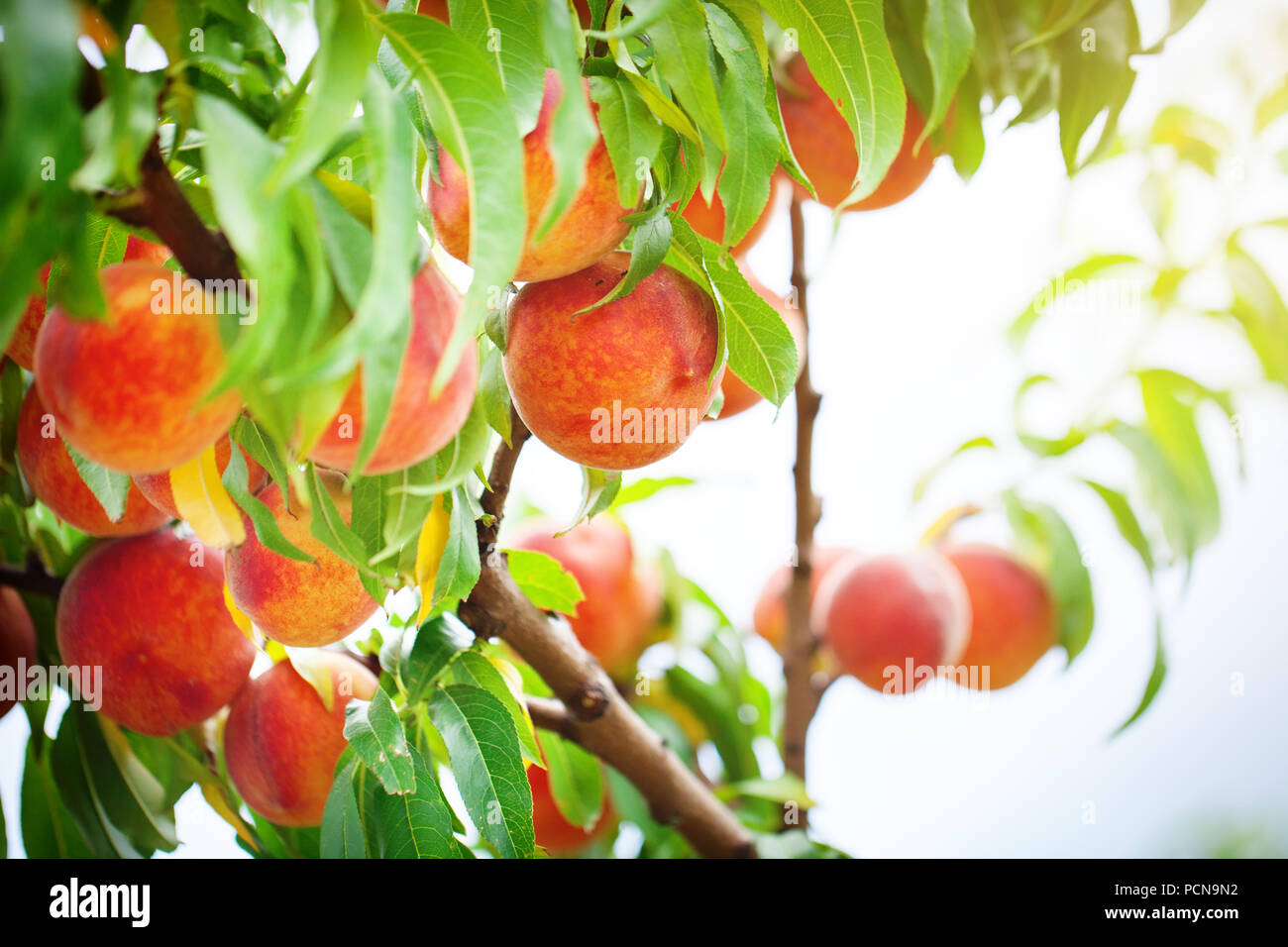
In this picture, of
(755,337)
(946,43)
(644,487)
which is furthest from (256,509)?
(644,487)

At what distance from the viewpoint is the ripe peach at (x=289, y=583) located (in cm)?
48

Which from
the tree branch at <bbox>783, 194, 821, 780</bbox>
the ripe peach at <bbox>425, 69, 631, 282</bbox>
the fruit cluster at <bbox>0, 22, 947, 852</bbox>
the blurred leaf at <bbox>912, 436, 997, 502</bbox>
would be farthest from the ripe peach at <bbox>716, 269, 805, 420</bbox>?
the blurred leaf at <bbox>912, 436, 997, 502</bbox>

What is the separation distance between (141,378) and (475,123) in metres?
0.14

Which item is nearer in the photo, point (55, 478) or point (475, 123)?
point (475, 123)

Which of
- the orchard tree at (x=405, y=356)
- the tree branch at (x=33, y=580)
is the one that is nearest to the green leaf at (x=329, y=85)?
the orchard tree at (x=405, y=356)

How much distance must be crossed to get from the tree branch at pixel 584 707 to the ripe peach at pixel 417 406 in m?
A: 0.19

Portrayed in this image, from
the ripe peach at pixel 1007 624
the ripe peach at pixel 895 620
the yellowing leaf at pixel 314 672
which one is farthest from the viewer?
the ripe peach at pixel 1007 624

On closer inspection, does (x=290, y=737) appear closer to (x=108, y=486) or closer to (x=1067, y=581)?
(x=108, y=486)

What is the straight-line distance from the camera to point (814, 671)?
42.9 inches

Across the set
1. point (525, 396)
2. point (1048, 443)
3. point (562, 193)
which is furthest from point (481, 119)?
point (1048, 443)

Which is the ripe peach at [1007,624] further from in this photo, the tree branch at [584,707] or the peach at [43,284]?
the peach at [43,284]

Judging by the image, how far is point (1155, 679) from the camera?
0.94 metres
